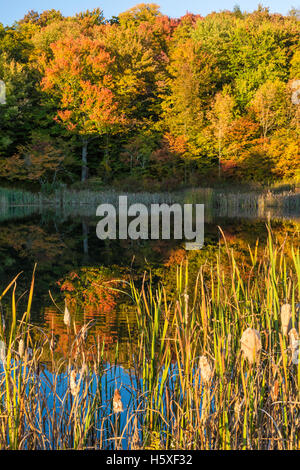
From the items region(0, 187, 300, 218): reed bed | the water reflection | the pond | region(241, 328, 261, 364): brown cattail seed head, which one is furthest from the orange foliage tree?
region(241, 328, 261, 364): brown cattail seed head

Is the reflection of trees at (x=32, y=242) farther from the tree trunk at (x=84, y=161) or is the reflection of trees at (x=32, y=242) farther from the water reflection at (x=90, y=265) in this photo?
the tree trunk at (x=84, y=161)

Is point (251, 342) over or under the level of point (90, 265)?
under

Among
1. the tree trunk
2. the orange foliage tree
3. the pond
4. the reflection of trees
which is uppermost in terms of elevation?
the orange foliage tree

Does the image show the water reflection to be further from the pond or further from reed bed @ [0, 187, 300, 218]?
reed bed @ [0, 187, 300, 218]

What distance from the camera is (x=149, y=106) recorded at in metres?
30.7

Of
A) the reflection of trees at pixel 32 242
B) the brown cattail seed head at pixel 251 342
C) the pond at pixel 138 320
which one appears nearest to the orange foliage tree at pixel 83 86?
the pond at pixel 138 320

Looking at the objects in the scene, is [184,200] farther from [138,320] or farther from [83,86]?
[138,320]

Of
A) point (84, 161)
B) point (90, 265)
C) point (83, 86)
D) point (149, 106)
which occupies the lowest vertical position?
point (90, 265)

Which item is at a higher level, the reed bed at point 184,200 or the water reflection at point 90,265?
the reed bed at point 184,200

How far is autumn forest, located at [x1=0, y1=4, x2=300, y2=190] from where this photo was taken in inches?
1037

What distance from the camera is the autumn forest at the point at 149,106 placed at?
86.4 feet

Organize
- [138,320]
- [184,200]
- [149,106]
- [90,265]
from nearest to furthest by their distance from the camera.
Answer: [138,320] < [90,265] < [184,200] < [149,106]

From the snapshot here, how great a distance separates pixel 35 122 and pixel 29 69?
9.69 ft

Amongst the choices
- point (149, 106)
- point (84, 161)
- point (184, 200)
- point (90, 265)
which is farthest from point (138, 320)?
point (149, 106)
